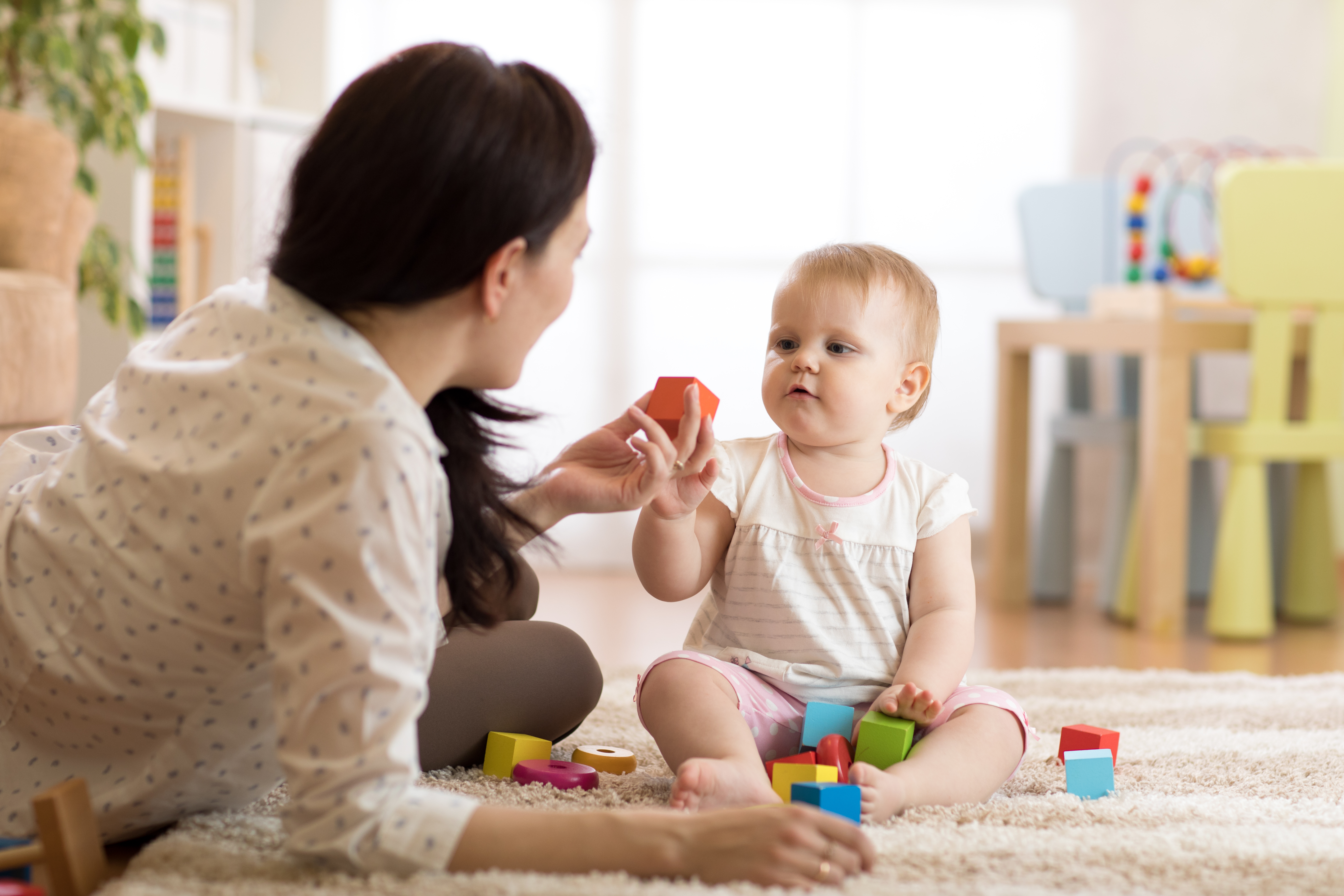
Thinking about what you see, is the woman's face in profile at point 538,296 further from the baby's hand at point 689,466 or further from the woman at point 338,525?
the baby's hand at point 689,466

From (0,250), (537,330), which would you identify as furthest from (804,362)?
(0,250)

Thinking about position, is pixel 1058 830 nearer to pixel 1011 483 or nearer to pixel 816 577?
pixel 816 577

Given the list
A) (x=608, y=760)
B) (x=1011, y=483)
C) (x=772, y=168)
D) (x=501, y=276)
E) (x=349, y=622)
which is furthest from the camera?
(x=772, y=168)

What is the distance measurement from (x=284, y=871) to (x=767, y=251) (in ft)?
7.71

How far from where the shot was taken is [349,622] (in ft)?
2.18

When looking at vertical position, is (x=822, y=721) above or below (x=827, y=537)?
below

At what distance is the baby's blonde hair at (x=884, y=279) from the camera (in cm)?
113

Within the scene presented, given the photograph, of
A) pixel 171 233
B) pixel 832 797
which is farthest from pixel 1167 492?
pixel 171 233

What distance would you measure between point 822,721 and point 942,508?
224 millimetres

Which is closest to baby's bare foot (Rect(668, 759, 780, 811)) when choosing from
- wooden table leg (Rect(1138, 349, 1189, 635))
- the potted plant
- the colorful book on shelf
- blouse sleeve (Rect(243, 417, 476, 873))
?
blouse sleeve (Rect(243, 417, 476, 873))

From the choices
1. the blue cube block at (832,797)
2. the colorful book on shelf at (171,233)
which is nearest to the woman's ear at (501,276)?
the blue cube block at (832,797)

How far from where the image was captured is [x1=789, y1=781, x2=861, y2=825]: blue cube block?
0.88 meters

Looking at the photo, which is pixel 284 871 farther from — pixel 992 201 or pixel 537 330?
pixel 992 201

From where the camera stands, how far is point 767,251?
2.97 meters
